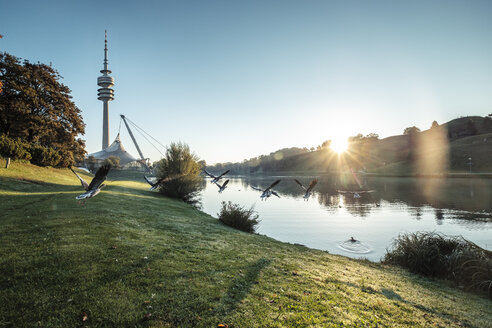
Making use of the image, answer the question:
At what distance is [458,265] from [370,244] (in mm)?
8303

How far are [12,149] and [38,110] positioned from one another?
376 inches

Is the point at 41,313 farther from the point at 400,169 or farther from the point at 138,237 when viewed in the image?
the point at 400,169

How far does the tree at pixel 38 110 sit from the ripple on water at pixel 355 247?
37418 mm

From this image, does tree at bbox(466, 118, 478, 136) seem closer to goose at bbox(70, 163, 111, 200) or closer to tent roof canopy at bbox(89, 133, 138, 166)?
tent roof canopy at bbox(89, 133, 138, 166)

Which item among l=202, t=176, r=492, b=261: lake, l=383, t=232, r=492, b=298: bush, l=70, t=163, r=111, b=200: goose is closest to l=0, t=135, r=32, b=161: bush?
l=70, t=163, r=111, b=200: goose

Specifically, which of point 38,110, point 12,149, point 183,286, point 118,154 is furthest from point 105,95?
point 183,286

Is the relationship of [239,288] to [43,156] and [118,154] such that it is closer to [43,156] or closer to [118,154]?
[43,156]

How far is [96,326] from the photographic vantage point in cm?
433

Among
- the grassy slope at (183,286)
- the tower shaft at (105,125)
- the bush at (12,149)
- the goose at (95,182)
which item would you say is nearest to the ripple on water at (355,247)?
the grassy slope at (183,286)

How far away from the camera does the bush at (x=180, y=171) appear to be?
33803mm

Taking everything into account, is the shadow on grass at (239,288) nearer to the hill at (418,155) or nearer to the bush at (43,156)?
the bush at (43,156)

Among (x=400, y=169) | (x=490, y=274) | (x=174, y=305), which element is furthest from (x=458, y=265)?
(x=400, y=169)

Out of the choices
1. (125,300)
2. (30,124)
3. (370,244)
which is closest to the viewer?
(125,300)

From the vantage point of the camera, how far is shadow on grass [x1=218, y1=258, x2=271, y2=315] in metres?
5.37
